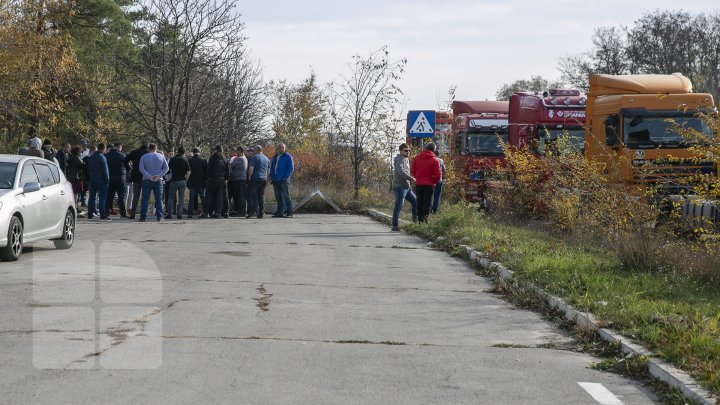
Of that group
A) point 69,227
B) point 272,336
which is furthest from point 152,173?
point 272,336

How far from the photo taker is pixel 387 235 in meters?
20.9

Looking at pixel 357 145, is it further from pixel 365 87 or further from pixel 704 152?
pixel 704 152

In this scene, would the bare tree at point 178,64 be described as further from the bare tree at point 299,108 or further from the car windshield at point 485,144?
the bare tree at point 299,108

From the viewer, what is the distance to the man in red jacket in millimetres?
22000

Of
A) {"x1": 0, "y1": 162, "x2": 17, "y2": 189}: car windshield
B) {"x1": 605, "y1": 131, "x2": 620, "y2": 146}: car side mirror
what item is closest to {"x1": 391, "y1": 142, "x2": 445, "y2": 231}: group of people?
{"x1": 605, "y1": 131, "x2": 620, "y2": 146}: car side mirror

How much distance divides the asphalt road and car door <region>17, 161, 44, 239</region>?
0.42 m

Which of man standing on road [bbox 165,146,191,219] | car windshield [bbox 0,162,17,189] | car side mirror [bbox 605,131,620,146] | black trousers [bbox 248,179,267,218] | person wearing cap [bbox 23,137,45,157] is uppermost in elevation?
car side mirror [bbox 605,131,620,146]

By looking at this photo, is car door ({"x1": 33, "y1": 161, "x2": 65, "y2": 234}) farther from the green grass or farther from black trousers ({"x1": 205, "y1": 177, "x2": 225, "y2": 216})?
black trousers ({"x1": 205, "y1": 177, "x2": 225, "y2": 216})

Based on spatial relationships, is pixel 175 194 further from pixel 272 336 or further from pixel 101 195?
pixel 272 336

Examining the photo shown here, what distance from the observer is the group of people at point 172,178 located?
990 inches

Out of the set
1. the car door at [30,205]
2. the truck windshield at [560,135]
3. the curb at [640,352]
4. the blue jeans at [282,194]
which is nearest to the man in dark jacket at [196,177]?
the blue jeans at [282,194]

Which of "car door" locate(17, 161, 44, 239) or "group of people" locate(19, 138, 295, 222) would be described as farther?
"group of people" locate(19, 138, 295, 222)

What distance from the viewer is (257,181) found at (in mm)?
27594

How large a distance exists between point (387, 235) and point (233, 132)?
19.2 meters
